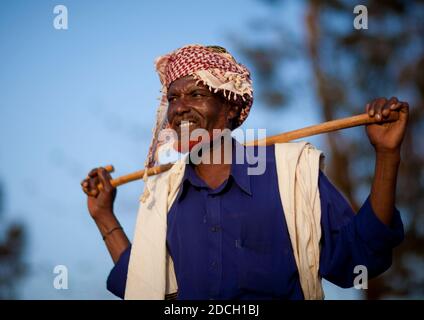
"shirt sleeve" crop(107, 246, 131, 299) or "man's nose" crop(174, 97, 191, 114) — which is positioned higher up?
"man's nose" crop(174, 97, 191, 114)

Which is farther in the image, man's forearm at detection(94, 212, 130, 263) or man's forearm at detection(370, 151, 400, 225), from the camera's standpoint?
man's forearm at detection(94, 212, 130, 263)

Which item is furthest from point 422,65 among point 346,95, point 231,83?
point 231,83

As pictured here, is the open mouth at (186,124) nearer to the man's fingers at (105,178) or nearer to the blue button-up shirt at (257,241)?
the blue button-up shirt at (257,241)

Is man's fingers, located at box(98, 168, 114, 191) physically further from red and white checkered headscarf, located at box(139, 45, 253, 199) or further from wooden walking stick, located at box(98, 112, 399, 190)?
red and white checkered headscarf, located at box(139, 45, 253, 199)

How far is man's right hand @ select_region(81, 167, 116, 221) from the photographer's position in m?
4.65

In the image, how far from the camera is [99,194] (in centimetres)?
470

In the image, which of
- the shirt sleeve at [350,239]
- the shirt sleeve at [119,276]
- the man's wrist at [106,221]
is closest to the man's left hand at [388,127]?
the shirt sleeve at [350,239]

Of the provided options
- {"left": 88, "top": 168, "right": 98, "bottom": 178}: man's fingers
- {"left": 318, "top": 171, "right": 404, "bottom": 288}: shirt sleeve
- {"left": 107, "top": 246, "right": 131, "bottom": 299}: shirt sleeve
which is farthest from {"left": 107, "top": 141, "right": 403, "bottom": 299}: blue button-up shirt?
{"left": 88, "top": 168, "right": 98, "bottom": 178}: man's fingers

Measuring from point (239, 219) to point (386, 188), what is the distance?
0.80m

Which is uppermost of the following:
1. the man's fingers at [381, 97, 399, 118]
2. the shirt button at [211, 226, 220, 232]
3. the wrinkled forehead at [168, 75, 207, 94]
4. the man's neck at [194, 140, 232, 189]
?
the wrinkled forehead at [168, 75, 207, 94]

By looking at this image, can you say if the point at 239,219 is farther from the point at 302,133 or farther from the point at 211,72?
the point at 211,72

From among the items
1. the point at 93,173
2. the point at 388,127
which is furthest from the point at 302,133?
the point at 93,173

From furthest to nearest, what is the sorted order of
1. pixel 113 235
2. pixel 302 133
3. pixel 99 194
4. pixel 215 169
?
1. pixel 99 194
2. pixel 113 235
3. pixel 215 169
4. pixel 302 133
